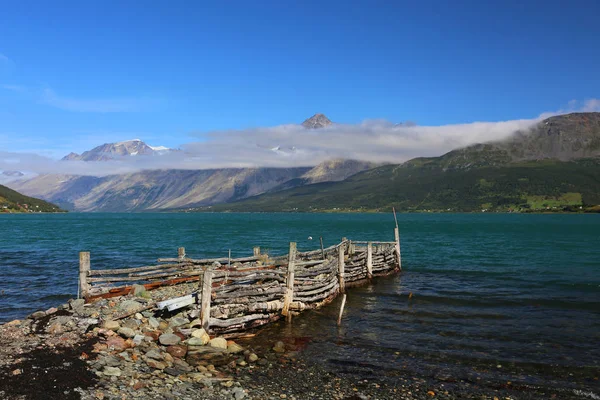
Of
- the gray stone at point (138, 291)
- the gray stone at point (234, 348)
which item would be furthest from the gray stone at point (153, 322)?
the gray stone at point (138, 291)

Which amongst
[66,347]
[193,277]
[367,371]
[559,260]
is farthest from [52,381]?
[559,260]

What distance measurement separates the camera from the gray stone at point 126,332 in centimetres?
1492

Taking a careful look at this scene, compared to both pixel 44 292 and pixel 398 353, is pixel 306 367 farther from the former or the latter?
pixel 44 292

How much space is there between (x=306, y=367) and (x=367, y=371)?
2.05 m

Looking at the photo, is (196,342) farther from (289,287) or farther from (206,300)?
(289,287)

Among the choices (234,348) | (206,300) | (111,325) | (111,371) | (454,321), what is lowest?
(454,321)

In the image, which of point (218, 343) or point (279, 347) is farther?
point (279, 347)

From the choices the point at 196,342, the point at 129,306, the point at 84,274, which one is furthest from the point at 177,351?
the point at 84,274

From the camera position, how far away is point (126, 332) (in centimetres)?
1498

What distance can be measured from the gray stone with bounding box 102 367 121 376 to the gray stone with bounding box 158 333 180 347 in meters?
2.84

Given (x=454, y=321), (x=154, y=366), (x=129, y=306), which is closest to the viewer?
(x=154, y=366)

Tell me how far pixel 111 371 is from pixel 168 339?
3.17 meters

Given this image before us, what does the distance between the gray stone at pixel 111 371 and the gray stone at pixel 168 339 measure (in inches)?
112

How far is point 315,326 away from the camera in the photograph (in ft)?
65.0
